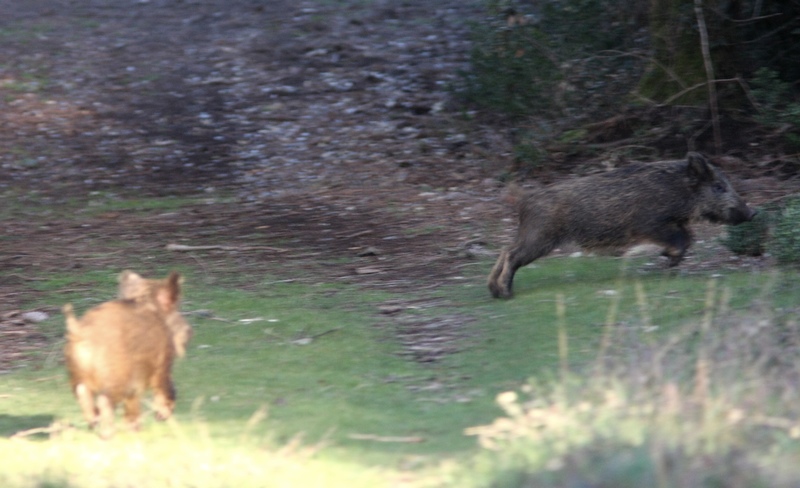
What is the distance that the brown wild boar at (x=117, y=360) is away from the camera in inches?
196

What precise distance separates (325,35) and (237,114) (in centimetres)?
355

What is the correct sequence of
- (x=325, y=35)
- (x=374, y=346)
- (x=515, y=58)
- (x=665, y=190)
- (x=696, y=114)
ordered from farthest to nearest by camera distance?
(x=325, y=35) < (x=515, y=58) < (x=696, y=114) < (x=665, y=190) < (x=374, y=346)

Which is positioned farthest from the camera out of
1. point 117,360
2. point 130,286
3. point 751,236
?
point 751,236

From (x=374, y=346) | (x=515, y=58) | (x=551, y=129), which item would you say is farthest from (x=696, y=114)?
(x=374, y=346)

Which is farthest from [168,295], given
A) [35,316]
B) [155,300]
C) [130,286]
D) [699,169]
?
[699,169]

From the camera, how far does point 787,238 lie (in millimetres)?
7961

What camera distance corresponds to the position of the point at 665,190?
8.47 metres

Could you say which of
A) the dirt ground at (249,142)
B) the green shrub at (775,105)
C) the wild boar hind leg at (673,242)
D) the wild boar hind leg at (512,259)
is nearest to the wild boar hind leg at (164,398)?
the dirt ground at (249,142)

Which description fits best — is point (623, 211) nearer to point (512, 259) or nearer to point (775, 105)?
point (512, 259)

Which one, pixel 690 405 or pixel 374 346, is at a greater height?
pixel 690 405

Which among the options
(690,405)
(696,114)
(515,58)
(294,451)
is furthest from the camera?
(515,58)

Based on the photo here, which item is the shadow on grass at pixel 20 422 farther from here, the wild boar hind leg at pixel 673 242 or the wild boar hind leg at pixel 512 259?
the wild boar hind leg at pixel 673 242

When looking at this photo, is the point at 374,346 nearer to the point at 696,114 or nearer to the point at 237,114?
the point at 696,114

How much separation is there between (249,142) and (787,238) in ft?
28.5
